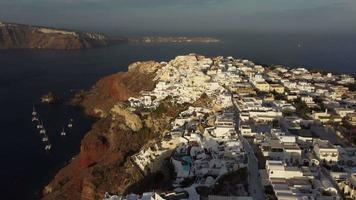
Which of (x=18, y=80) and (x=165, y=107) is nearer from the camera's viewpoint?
(x=165, y=107)

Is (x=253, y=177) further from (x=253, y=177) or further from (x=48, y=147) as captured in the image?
(x=48, y=147)

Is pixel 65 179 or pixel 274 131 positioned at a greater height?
pixel 274 131

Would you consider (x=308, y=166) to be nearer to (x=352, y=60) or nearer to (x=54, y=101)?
(x=54, y=101)

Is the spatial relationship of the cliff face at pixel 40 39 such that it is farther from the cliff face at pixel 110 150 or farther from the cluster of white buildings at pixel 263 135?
the cluster of white buildings at pixel 263 135

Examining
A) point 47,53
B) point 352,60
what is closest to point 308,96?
point 352,60

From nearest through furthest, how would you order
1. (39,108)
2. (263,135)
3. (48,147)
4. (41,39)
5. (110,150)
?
(263,135) < (110,150) < (48,147) < (39,108) < (41,39)

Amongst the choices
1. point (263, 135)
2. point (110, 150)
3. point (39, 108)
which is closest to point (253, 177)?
point (263, 135)
